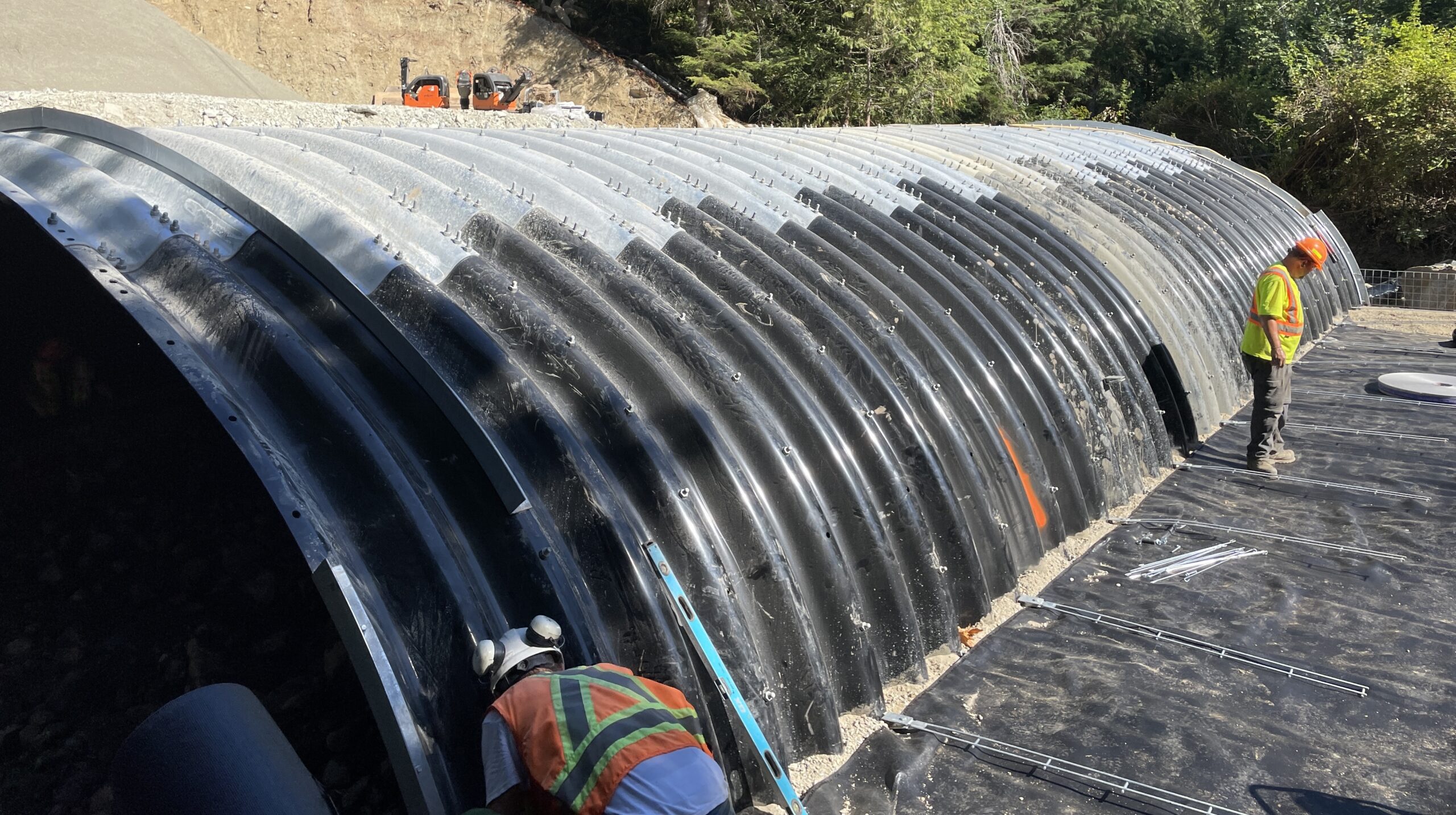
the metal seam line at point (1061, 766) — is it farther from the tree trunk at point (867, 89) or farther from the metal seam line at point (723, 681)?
the tree trunk at point (867, 89)

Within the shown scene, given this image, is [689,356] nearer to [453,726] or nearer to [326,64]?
[453,726]

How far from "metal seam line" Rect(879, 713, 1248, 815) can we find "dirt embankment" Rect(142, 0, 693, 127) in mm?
32067

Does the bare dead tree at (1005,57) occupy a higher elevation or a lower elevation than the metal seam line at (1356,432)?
higher

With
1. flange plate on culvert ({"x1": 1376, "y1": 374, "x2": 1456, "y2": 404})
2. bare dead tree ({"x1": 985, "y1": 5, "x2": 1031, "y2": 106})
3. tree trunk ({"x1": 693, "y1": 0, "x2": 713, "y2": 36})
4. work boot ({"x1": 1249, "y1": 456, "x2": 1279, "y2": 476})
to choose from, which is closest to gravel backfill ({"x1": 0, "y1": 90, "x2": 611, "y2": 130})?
work boot ({"x1": 1249, "y1": 456, "x2": 1279, "y2": 476})

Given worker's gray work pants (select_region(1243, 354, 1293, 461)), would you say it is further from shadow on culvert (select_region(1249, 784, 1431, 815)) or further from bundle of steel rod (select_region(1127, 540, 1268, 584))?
shadow on culvert (select_region(1249, 784, 1431, 815))

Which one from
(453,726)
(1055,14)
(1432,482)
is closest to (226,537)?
(453,726)

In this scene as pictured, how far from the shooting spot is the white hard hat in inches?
107

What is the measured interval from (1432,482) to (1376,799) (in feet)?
12.6

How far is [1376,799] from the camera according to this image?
3.38m

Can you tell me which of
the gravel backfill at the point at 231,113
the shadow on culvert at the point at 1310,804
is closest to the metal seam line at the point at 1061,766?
the shadow on culvert at the point at 1310,804

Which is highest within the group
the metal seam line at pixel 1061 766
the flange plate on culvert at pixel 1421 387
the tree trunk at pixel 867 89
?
the tree trunk at pixel 867 89

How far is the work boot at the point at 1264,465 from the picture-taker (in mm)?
6746

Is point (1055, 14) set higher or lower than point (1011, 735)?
higher

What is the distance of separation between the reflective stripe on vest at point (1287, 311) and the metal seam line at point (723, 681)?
17.4 ft
